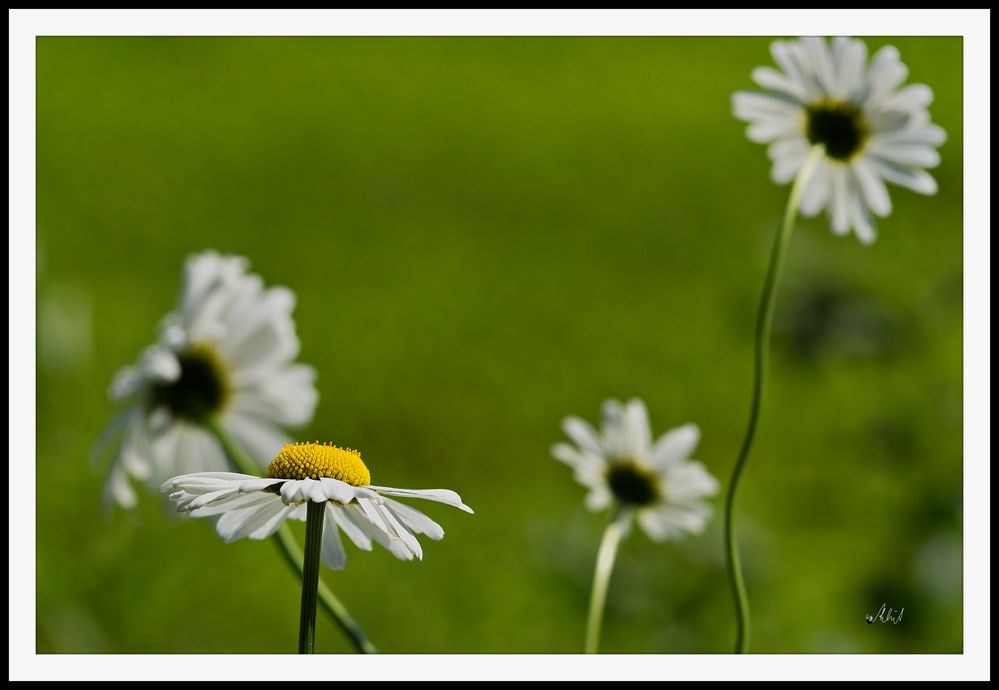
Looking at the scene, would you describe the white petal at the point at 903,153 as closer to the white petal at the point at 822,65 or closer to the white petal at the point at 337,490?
the white petal at the point at 822,65

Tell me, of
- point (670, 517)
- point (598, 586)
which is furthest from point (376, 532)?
point (670, 517)

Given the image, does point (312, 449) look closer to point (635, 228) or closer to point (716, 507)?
point (716, 507)

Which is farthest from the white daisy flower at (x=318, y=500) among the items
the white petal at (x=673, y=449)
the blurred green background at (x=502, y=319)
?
the blurred green background at (x=502, y=319)

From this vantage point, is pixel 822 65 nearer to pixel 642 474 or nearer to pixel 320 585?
pixel 642 474

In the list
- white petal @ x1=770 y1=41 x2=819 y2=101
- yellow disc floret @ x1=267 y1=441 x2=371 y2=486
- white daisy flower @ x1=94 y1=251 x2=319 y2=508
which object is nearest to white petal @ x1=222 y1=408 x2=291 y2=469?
white daisy flower @ x1=94 y1=251 x2=319 y2=508

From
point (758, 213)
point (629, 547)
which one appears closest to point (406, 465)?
point (629, 547)

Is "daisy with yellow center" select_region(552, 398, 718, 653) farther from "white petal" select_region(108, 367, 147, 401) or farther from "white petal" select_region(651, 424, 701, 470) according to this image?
"white petal" select_region(108, 367, 147, 401)
